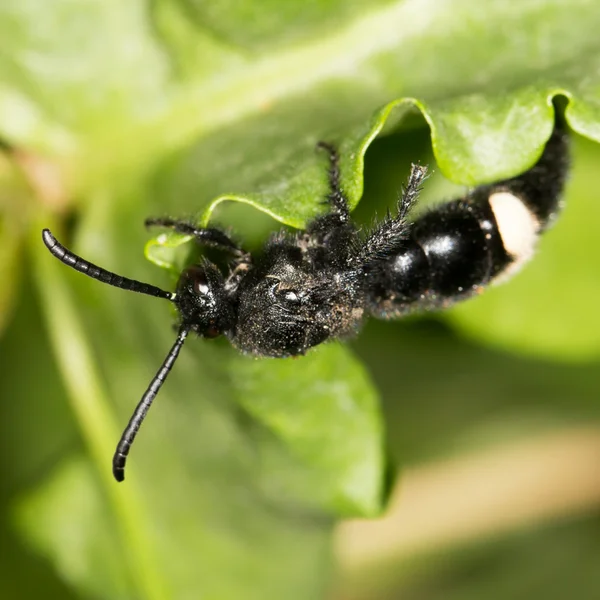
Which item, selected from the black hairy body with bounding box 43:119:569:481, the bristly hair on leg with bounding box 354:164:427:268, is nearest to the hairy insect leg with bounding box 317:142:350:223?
the black hairy body with bounding box 43:119:569:481

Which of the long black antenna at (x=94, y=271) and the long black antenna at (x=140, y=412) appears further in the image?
the long black antenna at (x=140, y=412)

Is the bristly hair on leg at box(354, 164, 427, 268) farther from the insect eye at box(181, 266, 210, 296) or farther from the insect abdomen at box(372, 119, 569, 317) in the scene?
the insect eye at box(181, 266, 210, 296)

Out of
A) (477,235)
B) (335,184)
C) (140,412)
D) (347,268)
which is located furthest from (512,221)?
(140,412)

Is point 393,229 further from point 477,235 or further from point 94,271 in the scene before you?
point 94,271

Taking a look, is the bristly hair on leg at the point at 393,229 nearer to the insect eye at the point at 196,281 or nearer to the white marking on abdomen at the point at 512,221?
the white marking on abdomen at the point at 512,221

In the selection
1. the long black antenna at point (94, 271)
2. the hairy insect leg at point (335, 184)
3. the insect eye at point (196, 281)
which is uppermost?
the hairy insect leg at point (335, 184)

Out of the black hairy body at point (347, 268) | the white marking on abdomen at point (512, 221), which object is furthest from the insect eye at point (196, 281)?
the white marking on abdomen at point (512, 221)

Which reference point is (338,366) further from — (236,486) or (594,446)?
(594,446)

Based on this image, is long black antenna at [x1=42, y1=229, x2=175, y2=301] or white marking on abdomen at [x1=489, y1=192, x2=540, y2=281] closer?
long black antenna at [x1=42, y1=229, x2=175, y2=301]
